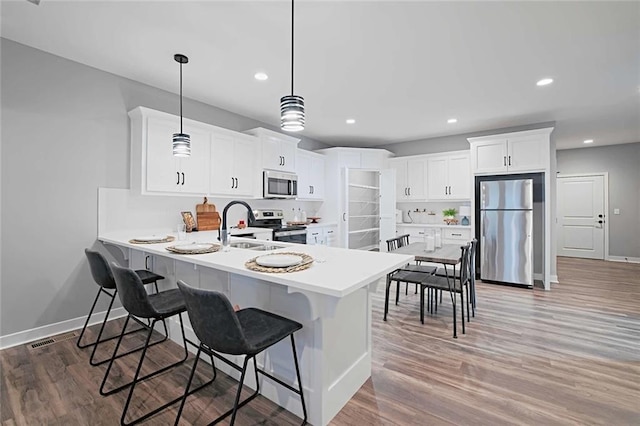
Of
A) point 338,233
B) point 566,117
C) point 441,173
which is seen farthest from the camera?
point 338,233

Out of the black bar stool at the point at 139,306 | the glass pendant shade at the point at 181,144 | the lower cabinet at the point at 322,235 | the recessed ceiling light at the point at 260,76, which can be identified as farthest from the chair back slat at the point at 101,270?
the lower cabinet at the point at 322,235

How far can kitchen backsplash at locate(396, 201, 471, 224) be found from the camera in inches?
236

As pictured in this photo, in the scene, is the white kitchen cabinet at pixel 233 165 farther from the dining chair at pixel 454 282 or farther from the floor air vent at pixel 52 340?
the dining chair at pixel 454 282

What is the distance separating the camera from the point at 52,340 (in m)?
2.76

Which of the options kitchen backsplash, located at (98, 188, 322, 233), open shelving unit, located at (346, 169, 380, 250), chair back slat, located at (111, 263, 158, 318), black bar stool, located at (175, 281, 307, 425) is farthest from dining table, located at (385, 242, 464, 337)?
open shelving unit, located at (346, 169, 380, 250)

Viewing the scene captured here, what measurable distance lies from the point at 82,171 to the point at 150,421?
2.56 metres

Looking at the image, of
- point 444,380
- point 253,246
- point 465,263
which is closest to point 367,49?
point 253,246

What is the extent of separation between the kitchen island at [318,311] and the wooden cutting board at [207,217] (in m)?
1.77

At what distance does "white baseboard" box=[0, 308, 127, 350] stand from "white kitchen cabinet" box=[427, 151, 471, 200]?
5480 mm

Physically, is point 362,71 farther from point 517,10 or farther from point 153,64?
point 153,64

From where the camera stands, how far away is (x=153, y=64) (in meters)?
3.04

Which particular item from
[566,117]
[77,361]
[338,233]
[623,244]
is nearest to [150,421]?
[77,361]

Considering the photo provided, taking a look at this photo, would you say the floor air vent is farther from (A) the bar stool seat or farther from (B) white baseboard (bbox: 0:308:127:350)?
(A) the bar stool seat

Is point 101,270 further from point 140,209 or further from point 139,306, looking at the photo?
point 140,209
